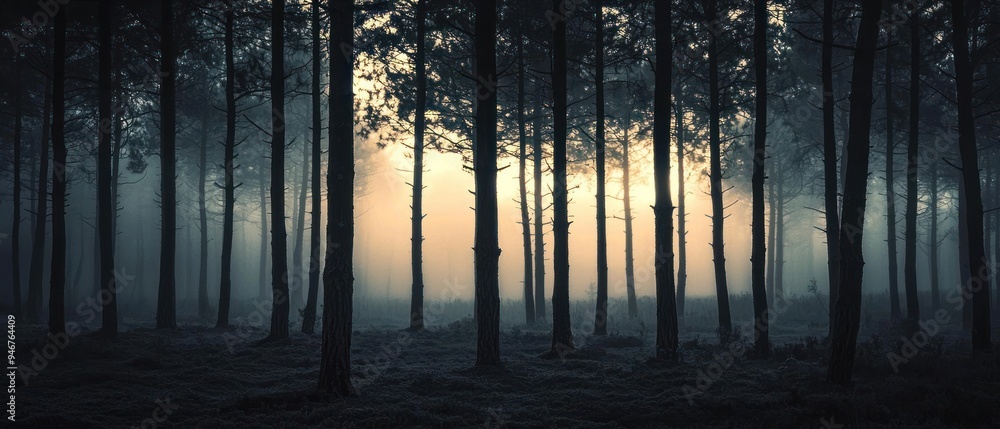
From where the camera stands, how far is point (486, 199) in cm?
1088

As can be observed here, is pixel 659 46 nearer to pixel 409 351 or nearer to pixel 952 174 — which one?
pixel 409 351

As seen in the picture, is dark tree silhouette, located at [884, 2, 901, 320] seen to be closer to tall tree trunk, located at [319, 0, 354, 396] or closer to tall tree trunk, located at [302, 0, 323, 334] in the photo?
tall tree trunk, located at [319, 0, 354, 396]

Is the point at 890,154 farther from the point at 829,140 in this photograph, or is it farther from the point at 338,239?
the point at 338,239

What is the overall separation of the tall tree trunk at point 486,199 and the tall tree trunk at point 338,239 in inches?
103

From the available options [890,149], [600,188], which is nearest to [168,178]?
[600,188]

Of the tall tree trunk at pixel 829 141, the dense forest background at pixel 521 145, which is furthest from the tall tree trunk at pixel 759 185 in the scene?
the tall tree trunk at pixel 829 141

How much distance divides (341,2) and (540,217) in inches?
558

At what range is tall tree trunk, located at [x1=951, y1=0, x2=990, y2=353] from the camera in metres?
12.1

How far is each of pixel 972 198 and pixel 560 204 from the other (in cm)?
859

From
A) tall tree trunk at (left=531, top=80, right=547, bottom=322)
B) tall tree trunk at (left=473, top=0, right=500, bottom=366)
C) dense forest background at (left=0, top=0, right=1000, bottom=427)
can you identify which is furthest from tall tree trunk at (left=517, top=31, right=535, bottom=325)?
tall tree trunk at (left=473, top=0, right=500, bottom=366)

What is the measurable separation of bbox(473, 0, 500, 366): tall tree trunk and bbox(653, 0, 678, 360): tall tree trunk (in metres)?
3.18

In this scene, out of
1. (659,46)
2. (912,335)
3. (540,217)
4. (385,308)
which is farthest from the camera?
(385,308)

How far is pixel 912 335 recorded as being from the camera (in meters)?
16.2

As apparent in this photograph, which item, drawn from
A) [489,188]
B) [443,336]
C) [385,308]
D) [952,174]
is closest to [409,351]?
[443,336]
